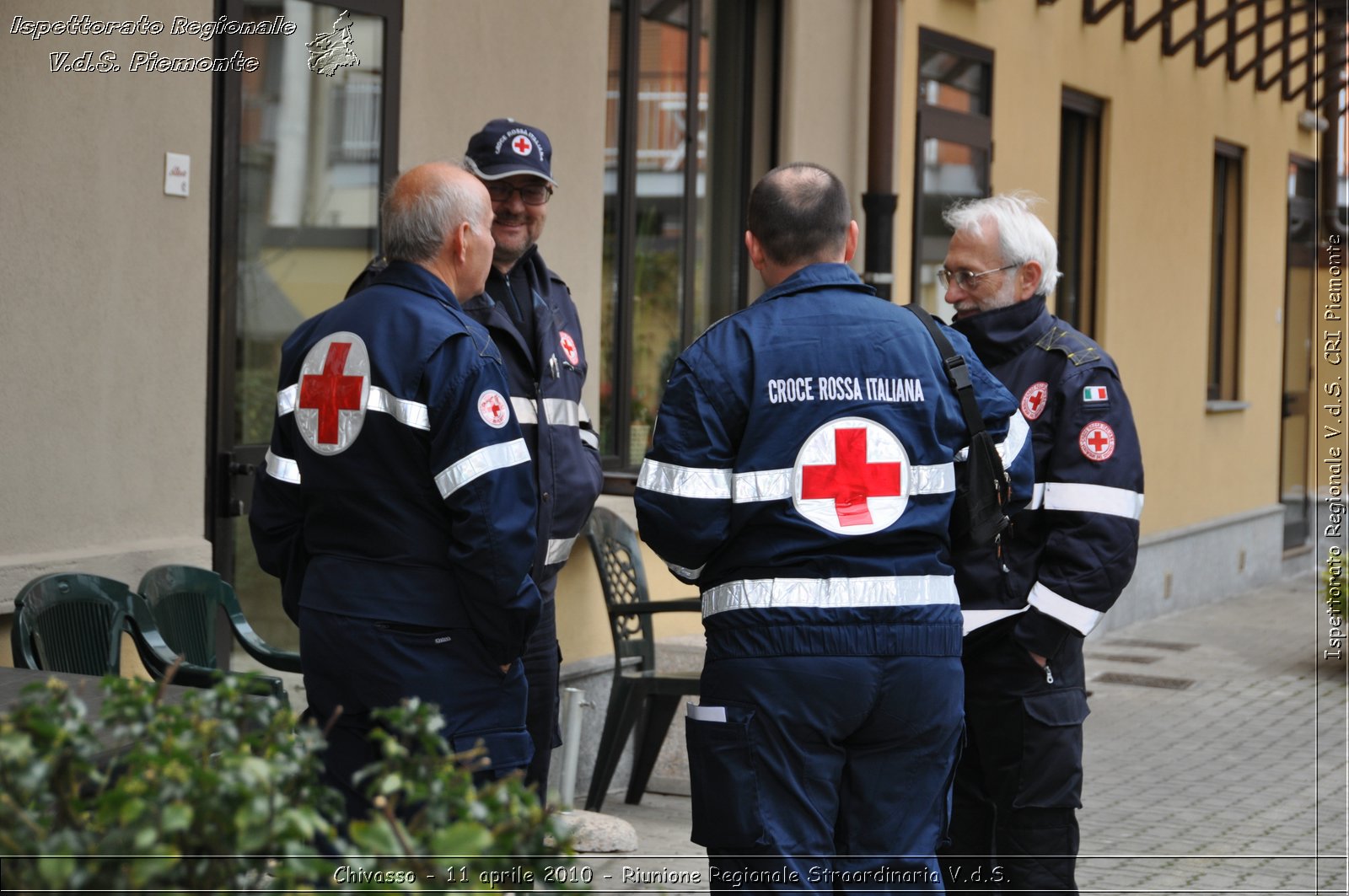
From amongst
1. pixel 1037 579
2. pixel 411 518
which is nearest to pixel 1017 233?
pixel 1037 579

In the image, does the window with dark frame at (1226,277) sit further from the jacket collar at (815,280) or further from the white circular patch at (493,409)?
the white circular patch at (493,409)

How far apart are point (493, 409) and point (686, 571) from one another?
53cm

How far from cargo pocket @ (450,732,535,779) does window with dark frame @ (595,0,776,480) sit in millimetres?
3355

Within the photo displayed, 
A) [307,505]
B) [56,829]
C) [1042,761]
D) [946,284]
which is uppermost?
[946,284]

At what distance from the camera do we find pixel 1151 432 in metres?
13.1

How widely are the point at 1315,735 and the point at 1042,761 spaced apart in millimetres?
5445

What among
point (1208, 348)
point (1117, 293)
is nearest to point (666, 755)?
point (1117, 293)

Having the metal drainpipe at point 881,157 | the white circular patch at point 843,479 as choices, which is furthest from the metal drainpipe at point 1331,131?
the white circular patch at point 843,479

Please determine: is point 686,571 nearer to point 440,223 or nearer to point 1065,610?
point 440,223

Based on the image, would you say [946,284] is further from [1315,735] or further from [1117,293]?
[1117,293]

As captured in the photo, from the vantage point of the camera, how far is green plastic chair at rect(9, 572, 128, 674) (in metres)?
4.46

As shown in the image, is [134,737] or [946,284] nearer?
[134,737]

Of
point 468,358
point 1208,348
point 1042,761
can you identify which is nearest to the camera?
point 468,358

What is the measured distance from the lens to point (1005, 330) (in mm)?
4227
